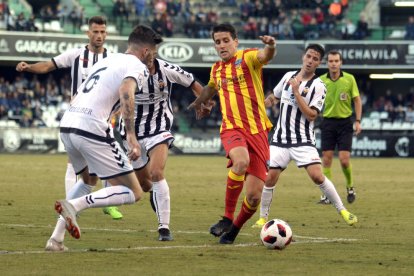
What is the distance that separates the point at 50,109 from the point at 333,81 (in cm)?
2497

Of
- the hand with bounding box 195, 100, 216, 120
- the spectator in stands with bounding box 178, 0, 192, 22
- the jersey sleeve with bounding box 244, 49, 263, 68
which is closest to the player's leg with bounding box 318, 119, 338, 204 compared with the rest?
the hand with bounding box 195, 100, 216, 120

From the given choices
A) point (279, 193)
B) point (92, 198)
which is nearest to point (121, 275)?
point (92, 198)

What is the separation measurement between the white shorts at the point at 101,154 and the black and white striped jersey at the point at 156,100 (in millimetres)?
2183

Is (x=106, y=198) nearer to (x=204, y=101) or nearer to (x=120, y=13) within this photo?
(x=204, y=101)

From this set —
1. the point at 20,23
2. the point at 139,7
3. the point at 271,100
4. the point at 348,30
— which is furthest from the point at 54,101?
the point at 271,100

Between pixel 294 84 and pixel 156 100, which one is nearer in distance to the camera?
pixel 156 100

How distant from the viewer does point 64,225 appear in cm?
957

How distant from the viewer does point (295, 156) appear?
43.3 feet

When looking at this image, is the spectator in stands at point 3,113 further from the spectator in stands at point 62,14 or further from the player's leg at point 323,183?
the player's leg at point 323,183

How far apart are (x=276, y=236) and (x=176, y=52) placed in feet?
114

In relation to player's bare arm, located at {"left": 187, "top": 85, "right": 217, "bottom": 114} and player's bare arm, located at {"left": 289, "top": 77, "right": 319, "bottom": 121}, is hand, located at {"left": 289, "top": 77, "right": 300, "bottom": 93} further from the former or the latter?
player's bare arm, located at {"left": 187, "top": 85, "right": 217, "bottom": 114}

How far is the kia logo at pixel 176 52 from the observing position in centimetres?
4422

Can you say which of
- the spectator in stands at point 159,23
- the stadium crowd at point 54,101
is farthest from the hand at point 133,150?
the spectator in stands at point 159,23

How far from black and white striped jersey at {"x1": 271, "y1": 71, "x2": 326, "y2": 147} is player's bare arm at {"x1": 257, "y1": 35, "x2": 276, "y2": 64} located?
8.23ft
